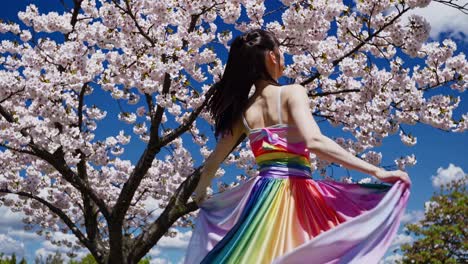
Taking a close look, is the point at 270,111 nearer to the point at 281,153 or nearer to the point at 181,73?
the point at 281,153

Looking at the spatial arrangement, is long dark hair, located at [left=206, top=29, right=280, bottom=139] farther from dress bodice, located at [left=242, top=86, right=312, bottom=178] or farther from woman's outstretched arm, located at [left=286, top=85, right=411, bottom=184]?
woman's outstretched arm, located at [left=286, top=85, right=411, bottom=184]

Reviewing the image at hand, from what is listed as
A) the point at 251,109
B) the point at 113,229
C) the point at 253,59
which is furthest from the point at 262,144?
the point at 113,229

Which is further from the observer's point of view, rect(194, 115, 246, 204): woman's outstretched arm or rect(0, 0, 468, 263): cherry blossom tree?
rect(0, 0, 468, 263): cherry blossom tree

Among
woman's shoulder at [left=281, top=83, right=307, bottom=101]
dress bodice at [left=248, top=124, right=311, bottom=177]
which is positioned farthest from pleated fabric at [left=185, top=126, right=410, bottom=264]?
woman's shoulder at [left=281, top=83, right=307, bottom=101]

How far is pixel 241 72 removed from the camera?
3242mm

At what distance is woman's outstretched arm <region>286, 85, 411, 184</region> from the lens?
264 cm

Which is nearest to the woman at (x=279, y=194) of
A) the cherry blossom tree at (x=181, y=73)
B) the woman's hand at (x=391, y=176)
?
the woman's hand at (x=391, y=176)

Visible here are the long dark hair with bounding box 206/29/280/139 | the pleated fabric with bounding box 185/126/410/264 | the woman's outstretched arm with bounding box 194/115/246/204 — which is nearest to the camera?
the pleated fabric with bounding box 185/126/410/264

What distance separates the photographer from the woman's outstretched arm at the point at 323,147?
2.64m

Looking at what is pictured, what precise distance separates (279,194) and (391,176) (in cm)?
55

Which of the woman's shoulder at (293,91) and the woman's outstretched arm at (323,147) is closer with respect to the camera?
the woman's outstretched arm at (323,147)

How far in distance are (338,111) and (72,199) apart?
6126 millimetres

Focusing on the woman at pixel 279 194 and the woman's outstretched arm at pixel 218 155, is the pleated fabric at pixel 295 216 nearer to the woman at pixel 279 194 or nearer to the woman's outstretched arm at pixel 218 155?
the woman at pixel 279 194

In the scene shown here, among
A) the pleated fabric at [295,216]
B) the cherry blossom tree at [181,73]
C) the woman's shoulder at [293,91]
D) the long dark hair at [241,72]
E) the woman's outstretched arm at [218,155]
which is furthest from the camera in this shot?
the cherry blossom tree at [181,73]
